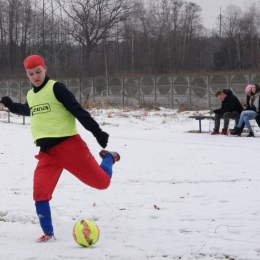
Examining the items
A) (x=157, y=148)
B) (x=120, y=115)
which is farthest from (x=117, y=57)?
(x=157, y=148)

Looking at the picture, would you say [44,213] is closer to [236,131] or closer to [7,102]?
[7,102]

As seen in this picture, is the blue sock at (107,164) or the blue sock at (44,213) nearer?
the blue sock at (44,213)

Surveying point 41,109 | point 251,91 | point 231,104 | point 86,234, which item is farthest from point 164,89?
point 86,234

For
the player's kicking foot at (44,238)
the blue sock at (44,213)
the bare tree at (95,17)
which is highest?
the bare tree at (95,17)

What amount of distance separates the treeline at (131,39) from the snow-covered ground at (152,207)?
41.7 m

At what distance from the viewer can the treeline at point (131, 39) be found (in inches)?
2185

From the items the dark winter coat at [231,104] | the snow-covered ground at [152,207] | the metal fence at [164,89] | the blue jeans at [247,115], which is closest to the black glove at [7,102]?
the snow-covered ground at [152,207]

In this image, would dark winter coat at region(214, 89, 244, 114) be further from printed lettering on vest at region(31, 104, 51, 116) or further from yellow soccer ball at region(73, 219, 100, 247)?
yellow soccer ball at region(73, 219, 100, 247)

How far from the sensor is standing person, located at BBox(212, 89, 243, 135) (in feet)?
55.6

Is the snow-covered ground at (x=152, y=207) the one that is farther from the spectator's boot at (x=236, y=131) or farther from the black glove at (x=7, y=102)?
the spectator's boot at (x=236, y=131)

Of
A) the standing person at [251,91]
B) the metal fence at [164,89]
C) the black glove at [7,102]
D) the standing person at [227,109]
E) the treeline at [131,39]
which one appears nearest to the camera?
the black glove at [7,102]

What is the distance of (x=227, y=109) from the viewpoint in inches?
674

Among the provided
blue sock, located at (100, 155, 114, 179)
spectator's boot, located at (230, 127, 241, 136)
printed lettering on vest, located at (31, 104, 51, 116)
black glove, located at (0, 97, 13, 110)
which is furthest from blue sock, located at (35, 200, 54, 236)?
spectator's boot, located at (230, 127, 241, 136)

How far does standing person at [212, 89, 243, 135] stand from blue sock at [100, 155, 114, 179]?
36.2ft
